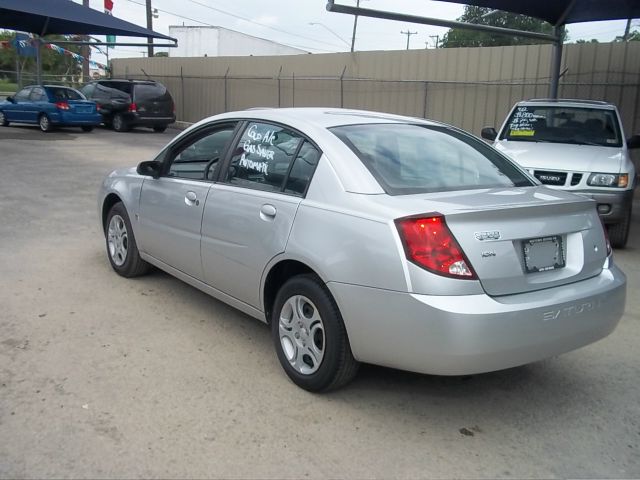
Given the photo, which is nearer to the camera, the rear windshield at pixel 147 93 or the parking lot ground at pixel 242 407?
the parking lot ground at pixel 242 407

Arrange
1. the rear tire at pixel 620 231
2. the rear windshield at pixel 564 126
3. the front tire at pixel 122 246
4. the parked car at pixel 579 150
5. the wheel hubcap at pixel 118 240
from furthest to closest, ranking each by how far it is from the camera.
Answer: the rear windshield at pixel 564 126 → the rear tire at pixel 620 231 → the parked car at pixel 579 150 → the wheel hubcap at pixel 118 240 → the front tire at pixel 122 246

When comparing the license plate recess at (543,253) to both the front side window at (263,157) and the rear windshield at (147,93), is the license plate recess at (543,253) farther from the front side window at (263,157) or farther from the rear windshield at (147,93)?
the rear windshield at (147,93)

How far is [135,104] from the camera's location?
21375 millimetres

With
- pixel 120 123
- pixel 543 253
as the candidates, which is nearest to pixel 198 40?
pixel 120 123

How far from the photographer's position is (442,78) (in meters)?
15.6

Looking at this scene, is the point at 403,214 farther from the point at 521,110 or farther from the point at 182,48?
the point at 182,48

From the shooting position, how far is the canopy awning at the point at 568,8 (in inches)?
417

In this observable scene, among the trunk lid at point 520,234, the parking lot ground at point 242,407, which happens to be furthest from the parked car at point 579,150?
the trunk lid at point 520,234

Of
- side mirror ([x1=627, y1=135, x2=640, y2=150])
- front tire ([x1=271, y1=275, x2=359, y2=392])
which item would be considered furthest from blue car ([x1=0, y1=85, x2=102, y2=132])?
front tire ([x1=271, y1=275, x2=359, y2=392])

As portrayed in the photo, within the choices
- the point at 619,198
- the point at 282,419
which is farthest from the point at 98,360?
the point at 619,198

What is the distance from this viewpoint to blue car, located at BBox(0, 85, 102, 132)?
2005 centimetres

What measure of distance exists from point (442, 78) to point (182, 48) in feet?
193

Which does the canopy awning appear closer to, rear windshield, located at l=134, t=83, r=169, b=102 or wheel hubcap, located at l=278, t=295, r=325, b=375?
wheel hubcap, located at l=278, t=295, r=325, b=375

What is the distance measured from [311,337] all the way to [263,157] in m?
1.28
